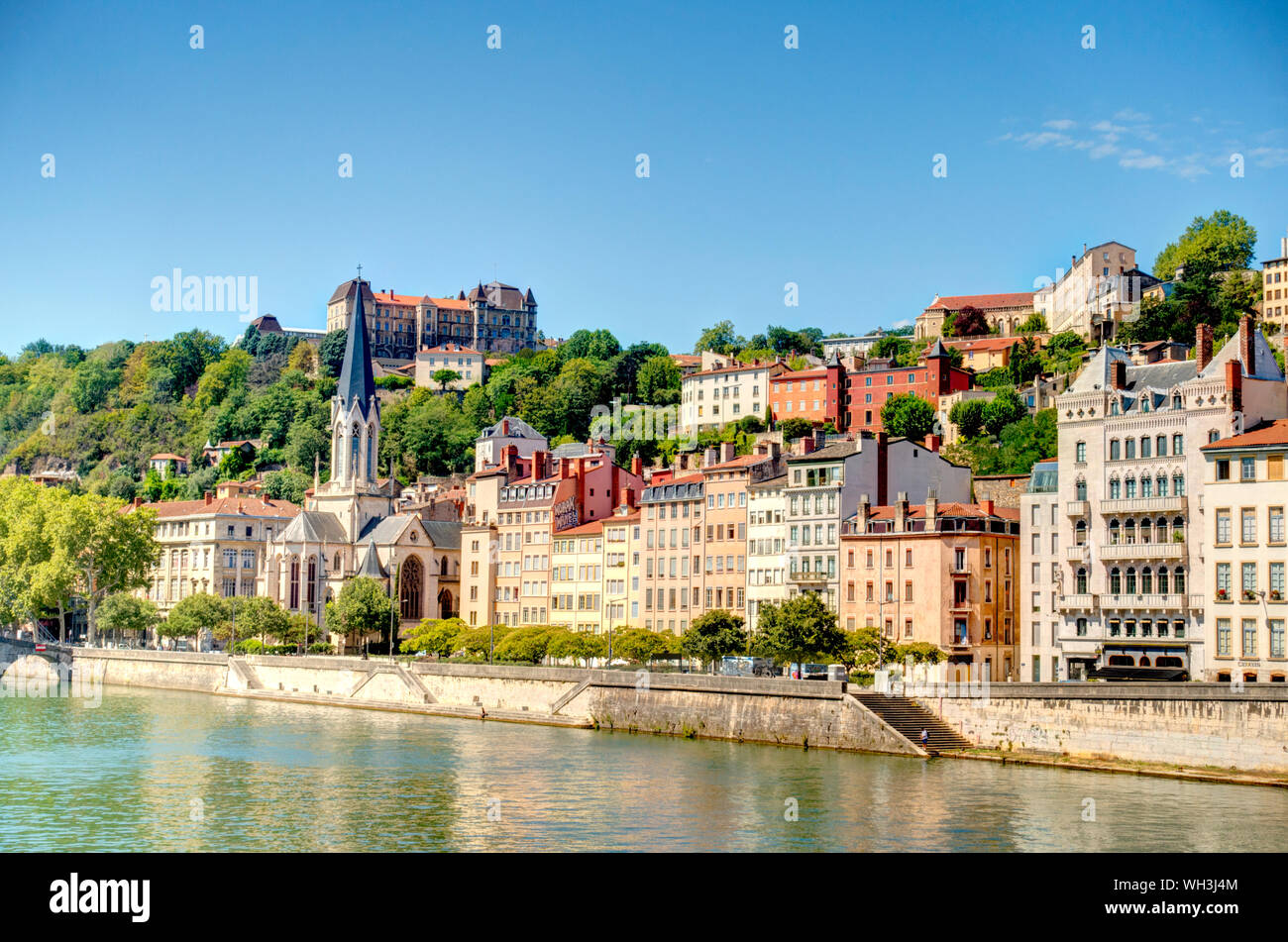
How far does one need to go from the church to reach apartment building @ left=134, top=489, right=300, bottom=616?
1.56 m

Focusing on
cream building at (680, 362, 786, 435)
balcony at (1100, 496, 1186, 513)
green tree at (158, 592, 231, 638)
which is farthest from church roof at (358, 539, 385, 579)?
balcony at (1100, 496, 1186, 513)

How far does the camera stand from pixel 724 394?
13338 centimetres

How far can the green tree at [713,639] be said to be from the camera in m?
68.2

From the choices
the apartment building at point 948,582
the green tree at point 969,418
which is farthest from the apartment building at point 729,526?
the green tree at point 969,418

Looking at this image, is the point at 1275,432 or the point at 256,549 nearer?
the point at 1275,432

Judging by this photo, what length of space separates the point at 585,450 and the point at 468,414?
39.7 meters

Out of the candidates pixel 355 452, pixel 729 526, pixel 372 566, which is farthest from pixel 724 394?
pixel 729 526

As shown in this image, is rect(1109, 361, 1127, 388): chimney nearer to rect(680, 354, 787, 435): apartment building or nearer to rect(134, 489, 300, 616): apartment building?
rect(680, 354, 787, 435): apartment building

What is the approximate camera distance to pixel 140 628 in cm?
10344

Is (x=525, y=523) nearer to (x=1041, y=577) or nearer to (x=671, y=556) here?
(x=671, y=556)

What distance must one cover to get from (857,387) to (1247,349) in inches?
2630
